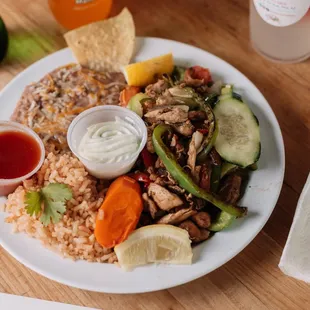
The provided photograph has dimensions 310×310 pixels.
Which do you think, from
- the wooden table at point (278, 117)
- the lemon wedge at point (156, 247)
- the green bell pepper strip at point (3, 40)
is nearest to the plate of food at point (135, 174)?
the lemon wedge at point (156, 247)

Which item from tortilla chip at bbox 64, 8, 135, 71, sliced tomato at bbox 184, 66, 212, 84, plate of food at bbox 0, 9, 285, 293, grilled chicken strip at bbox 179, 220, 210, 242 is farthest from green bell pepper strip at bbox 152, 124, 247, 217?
tortilla chip at bbox 64, 8, 135, 71

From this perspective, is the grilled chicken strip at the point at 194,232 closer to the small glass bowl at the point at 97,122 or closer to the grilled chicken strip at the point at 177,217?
the grilled chicken strip at the point at 177,217

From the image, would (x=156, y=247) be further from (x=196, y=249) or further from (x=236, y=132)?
(x=236, y=132)

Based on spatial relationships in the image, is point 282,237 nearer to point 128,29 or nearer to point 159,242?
point 159,242

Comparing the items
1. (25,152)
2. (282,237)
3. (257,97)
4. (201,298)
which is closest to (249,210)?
(282,237)

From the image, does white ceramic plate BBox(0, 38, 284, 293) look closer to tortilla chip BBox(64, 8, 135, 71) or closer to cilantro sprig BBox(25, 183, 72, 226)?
cilantro sprig BBox(25, 183, 72, 226)

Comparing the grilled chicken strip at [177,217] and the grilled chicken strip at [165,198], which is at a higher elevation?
the grilled chicken strip at [165,198]
